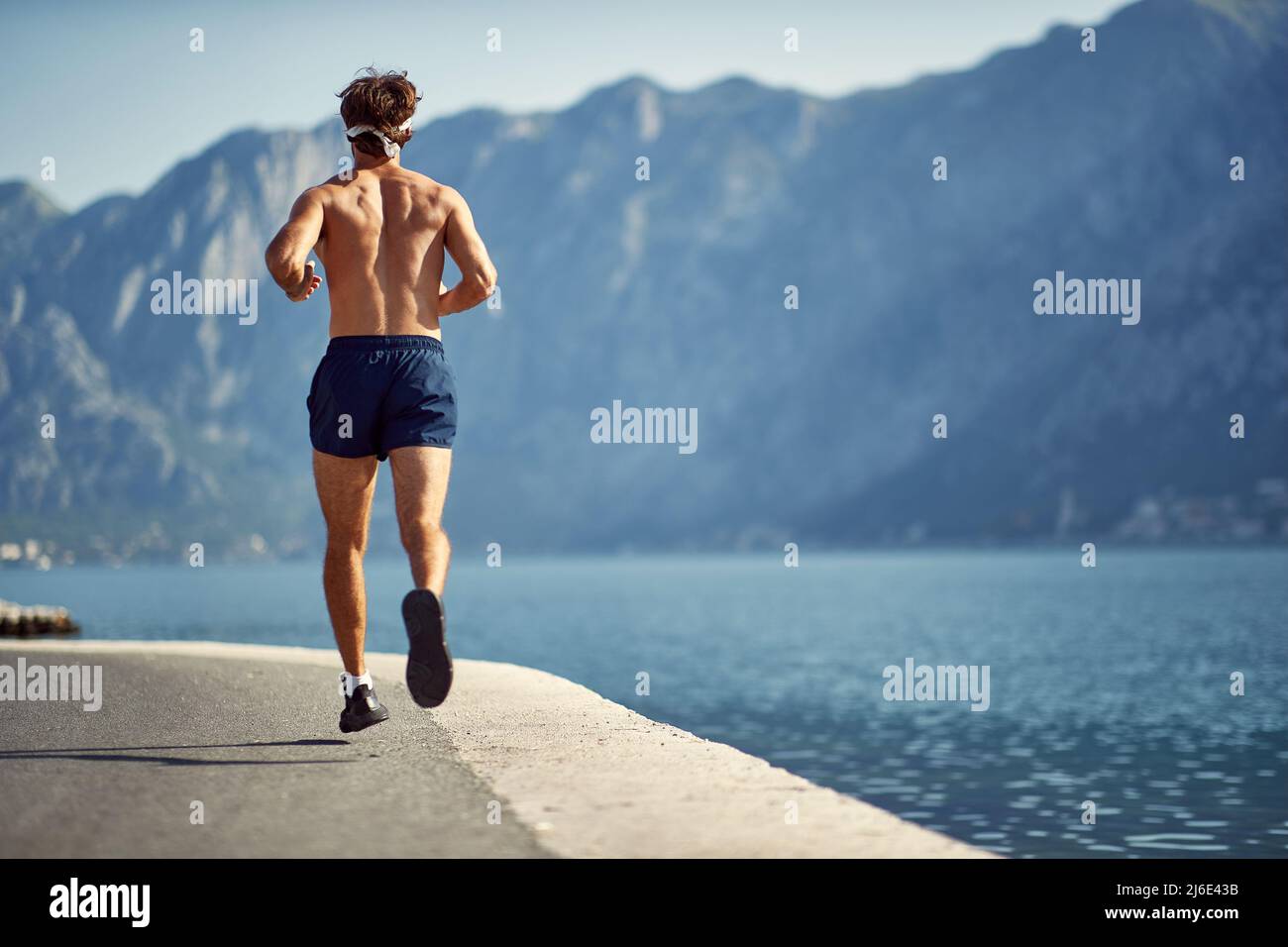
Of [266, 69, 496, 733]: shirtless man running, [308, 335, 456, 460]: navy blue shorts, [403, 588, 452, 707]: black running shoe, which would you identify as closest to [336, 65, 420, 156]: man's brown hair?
[266, 69, 496, 733]: shirtless man running

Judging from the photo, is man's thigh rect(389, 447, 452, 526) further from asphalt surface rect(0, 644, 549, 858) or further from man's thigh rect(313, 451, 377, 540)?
asphalt surface rect(0, 644, 549, 858)

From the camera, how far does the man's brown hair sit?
Result: 8.29 metres

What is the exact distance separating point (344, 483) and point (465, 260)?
1304mm

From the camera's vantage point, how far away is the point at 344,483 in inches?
315

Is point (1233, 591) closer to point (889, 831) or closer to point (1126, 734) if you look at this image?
point (1126, 734)

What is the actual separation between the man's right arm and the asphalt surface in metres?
2.24

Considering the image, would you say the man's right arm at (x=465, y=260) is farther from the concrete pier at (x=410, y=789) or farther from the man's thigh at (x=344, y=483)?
the concrete pier at (x=410, y=789)

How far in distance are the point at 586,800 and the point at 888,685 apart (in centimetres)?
4121

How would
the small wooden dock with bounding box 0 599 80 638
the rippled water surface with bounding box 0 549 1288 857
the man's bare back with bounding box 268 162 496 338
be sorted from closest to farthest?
1. the man's bare back with bounding box 268 162 496 338
2. the rippled water surface with bounding box 0 549 1288 857
3. the small wooden dock with bounding box 0 599 80 638

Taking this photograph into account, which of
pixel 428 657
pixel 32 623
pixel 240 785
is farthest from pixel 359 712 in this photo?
pixel 32 623

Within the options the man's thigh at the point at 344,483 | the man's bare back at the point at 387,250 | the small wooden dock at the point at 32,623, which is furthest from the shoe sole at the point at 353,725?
the small wooden dock at the point at 32,623
